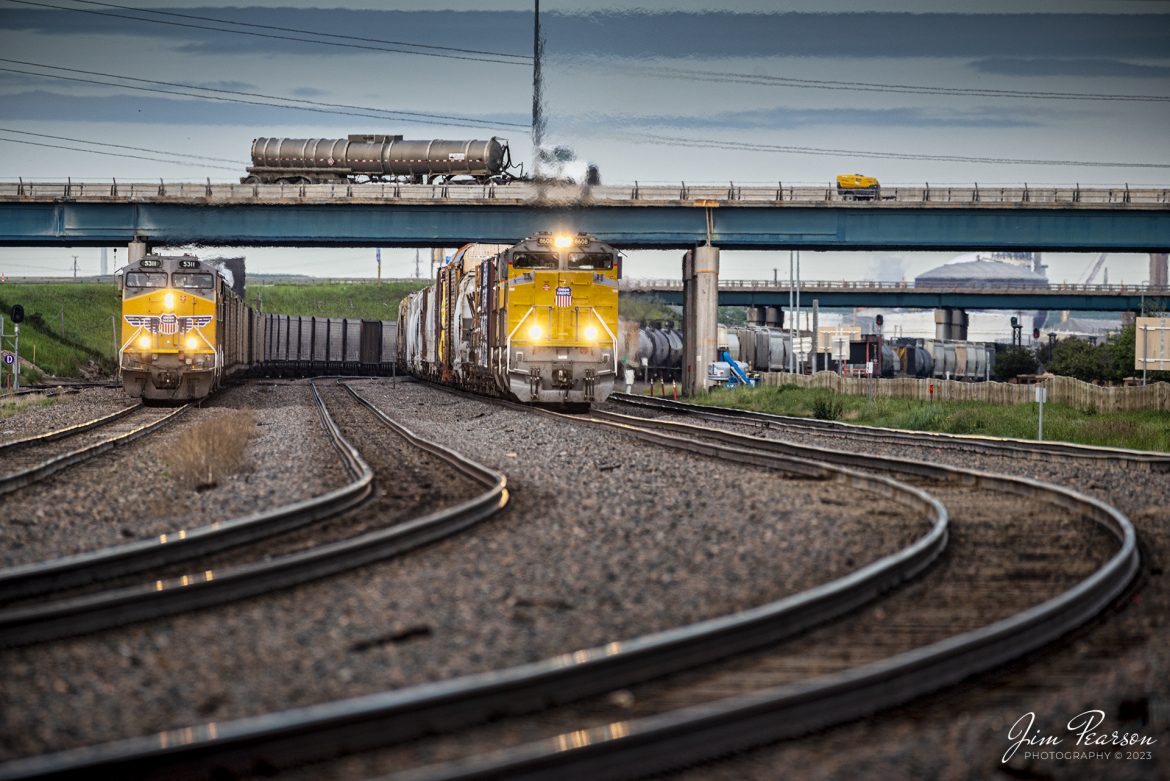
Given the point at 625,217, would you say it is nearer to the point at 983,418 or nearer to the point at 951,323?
the point at 983,418

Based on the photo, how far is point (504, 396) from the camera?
98.5 feet

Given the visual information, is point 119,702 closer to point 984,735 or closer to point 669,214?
point 984,735

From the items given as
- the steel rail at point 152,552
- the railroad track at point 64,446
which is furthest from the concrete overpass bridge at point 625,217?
the steel rail at point 152,552

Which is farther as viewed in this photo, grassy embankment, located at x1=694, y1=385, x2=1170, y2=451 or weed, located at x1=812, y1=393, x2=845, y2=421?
weed, located at x1=812, y1=393, x2=845, y2=421

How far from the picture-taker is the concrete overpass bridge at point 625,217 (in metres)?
48.6

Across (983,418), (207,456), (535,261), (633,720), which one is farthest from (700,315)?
(633,720)

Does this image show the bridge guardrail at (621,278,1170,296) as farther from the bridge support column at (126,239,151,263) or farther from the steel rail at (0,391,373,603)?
the steel rail at (0,391,373,603)

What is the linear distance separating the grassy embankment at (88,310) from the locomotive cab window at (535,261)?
1179 cm

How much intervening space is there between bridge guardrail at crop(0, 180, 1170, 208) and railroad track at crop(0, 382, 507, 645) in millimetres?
38256

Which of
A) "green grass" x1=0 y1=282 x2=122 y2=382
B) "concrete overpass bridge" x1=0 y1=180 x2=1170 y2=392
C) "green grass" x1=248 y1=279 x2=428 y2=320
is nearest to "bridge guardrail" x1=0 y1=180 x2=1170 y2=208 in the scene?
"concrete overpass bridge" x1=0 y1=180 x2=1170 y2=392

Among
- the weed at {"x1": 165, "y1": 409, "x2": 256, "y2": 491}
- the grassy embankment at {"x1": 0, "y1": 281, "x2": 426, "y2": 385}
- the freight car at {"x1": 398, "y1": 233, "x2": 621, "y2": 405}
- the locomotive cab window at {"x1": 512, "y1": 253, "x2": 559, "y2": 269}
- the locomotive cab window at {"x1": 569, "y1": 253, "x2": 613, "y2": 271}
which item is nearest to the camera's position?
the weed at {"x1": 165, "y1": 409, "x2": 256, "y2": 491}

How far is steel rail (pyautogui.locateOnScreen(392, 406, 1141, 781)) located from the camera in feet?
14.7

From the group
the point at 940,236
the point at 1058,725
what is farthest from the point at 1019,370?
the point at 1058,725

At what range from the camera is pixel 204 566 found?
8695 mm
